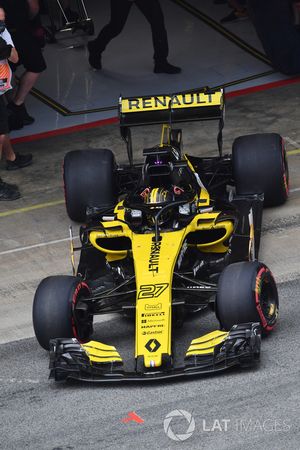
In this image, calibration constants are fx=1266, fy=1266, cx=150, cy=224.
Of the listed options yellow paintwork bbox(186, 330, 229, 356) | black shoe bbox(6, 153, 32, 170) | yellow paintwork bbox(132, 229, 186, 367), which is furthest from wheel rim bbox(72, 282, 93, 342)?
black shoe bbox(6, 153, 32, 170)

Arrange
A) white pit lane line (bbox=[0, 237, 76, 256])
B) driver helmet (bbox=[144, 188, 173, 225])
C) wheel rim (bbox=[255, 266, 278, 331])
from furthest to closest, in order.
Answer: white pit lane line (bbox=[0, 237, 76, 256]) → driver helmet (bbox=[144, 188, 173, 225]) → wheel rim (bbox=[255, 266, 278, 331])

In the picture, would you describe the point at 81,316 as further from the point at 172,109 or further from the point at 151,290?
the point at 172,109

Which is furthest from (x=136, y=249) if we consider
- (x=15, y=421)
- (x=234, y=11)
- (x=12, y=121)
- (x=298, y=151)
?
(x=234, y=11)

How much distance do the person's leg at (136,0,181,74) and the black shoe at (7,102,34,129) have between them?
2.09 metres

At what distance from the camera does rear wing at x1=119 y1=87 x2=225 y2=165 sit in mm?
12438

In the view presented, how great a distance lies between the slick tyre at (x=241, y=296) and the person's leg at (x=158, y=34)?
7.42 m

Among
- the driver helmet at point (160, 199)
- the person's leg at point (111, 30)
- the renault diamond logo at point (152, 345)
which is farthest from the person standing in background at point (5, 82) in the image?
the renault diamond logo at point (152, 345)

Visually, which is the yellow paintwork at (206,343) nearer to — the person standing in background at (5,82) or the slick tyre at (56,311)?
the slick tyre at (56,311)

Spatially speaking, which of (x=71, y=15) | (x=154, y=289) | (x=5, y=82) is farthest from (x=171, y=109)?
(x=71, y=15)

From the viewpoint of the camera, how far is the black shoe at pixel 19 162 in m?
14.9

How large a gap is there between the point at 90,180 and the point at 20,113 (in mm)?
3842

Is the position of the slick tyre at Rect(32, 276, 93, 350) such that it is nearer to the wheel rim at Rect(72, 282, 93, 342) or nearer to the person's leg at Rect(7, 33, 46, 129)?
the wheel rim at Rect(72, 282, 93, 342)

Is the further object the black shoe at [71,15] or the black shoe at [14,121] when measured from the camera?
the black shoe at [71,15]

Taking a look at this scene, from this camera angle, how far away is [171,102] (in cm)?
1248
